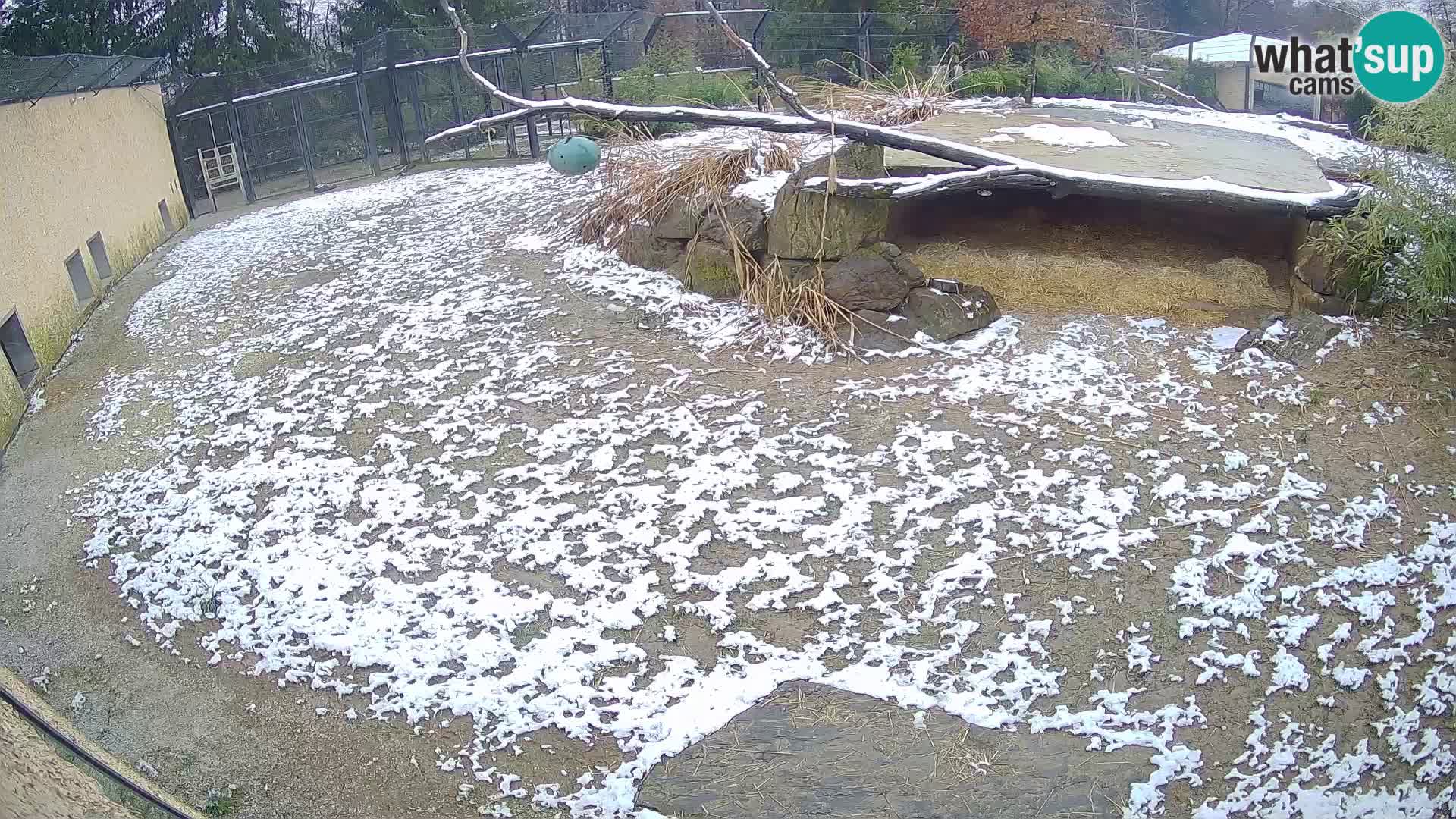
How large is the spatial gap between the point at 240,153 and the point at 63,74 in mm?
3809

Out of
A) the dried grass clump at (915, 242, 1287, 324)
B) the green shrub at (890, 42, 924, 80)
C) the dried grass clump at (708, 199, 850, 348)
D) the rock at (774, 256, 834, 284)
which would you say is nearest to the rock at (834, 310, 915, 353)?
the dried grass clump at (708, 199, 850, 348)

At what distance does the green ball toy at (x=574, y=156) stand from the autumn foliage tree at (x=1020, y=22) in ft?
26.6

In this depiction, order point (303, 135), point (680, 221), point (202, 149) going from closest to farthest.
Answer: point (680, 221), point (202, 149), point (303, 135)

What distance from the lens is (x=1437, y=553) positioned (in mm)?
3906

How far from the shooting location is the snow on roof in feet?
61.2

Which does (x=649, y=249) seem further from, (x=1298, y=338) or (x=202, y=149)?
(x=202, y=149)

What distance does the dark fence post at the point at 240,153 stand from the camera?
37.4 feet

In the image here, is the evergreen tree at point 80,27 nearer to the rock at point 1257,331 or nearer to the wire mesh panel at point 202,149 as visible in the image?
the wire mesh panel at point 202,149

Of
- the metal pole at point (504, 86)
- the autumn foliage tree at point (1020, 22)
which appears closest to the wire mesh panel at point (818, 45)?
the autumn foliage tree at point (1020, 22)

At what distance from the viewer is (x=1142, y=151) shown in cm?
702

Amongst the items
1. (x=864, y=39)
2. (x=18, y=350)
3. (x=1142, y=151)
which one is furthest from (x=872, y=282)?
(x=864, y=39)

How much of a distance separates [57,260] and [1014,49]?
41.3 feet

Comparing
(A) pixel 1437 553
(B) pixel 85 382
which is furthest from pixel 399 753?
(B) pixel 85 382

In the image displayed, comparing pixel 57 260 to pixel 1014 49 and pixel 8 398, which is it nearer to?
pixel 8 398
